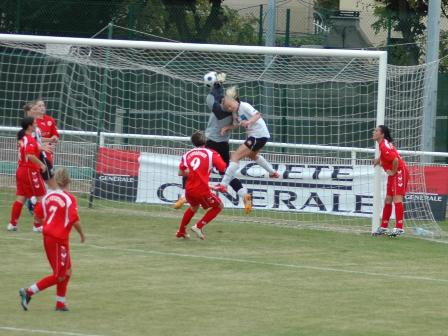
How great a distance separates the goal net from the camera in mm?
18891

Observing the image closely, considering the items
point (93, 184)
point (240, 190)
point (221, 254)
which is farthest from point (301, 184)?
point (221, 254)

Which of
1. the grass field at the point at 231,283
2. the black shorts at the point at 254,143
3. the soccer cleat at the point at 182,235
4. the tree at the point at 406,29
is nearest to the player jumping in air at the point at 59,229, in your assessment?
the grass field at the point at 231,283

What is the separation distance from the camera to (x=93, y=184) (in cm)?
1969

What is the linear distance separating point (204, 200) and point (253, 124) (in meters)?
2.35

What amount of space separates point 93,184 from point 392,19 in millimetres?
11115

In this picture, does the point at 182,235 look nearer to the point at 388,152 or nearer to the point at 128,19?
the point at 388,152

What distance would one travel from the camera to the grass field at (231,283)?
10.3m

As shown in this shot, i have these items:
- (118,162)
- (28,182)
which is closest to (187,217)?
(28,182)

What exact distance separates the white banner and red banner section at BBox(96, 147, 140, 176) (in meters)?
0.14

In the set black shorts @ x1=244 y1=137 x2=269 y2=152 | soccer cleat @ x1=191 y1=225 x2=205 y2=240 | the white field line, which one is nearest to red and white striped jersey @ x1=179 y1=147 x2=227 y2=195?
soccer cleat @ x1=191 y1=225 x2=205 y2=240

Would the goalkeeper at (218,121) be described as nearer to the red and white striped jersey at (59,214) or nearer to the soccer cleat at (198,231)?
the soccer cleat at (198,231)

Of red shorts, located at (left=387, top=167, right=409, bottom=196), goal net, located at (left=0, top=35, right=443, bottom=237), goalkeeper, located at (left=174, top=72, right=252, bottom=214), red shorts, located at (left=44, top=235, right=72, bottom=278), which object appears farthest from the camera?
goal net, located at (left=0, top=35, right=443, bottom=237)

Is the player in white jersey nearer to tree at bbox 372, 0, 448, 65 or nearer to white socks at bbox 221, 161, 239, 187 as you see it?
white socks at bbox 221, 161, 239, 187

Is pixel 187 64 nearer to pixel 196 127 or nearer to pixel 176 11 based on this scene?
pixel 196 127
